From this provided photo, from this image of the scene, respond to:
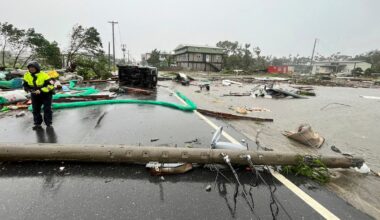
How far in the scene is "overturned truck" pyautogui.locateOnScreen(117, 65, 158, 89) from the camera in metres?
14.7

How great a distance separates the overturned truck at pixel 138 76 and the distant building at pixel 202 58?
168 feet

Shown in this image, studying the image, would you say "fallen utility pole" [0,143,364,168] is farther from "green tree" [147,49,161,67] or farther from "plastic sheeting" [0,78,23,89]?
"green tree" [147,49,161,67]

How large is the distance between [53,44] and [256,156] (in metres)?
30.9

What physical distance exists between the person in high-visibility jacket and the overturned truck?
31.3 feet

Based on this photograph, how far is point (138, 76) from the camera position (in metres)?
15.0

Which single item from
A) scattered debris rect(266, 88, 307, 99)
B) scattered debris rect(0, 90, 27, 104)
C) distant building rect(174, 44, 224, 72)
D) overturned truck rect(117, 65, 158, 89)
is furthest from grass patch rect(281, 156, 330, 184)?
distant building rect(174, 44, 224, 72)

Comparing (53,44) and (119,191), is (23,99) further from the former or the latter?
(53,44)

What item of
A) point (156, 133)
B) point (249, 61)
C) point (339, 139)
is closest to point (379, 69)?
point (249, 61)

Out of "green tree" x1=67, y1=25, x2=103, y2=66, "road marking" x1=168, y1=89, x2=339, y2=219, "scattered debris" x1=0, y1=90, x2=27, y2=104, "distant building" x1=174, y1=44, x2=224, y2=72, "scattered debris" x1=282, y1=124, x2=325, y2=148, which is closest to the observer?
"road marking" x1=168, y1=89, x2=339, y2=219

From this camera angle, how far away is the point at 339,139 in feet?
21.4

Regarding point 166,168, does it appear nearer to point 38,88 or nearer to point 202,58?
point 38,88

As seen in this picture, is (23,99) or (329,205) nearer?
(329,205)

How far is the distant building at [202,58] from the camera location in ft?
218

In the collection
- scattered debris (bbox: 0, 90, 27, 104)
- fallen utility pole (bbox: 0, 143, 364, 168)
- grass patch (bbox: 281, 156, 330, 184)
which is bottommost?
grass patch (bbox: 281, 156, 330, 184)
